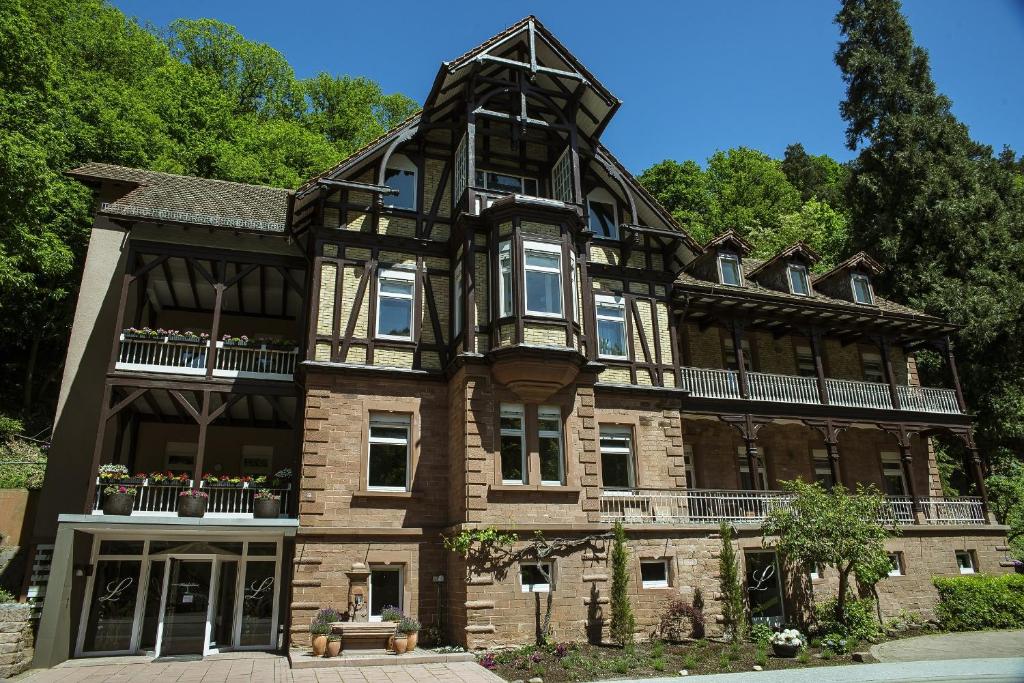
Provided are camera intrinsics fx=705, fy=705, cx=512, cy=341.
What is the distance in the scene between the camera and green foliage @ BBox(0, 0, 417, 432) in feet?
67.9

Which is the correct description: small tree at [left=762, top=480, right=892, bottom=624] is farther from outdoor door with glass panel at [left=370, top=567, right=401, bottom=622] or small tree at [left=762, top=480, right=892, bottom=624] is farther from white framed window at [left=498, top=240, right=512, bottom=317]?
outdoor door with glass panel at [left=370, top=567, right=401, bottom=622]

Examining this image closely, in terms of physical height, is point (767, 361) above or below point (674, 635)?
above

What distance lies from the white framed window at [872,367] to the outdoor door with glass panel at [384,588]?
62.2 feet

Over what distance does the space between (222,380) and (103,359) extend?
A: 12.9 ft

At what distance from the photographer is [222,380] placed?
18.7 metres

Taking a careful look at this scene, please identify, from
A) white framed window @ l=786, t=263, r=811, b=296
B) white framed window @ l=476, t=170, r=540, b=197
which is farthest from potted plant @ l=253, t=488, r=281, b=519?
white framed window @ l=786, t=263, r=811, b=296

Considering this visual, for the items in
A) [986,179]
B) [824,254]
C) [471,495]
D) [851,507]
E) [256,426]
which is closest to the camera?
[471,495]

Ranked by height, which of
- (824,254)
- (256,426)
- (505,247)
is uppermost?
(824,254)

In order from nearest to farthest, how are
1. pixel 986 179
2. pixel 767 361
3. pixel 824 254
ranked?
pixel 767 361, pixel 986 179, pixel 824 254

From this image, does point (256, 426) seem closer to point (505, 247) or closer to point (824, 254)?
point (505, 247)

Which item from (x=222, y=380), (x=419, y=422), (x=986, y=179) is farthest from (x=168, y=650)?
(x=986, y=179)

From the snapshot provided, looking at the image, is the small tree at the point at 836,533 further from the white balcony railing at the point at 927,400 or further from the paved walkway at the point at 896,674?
the white balcony railing at the point at 927,400

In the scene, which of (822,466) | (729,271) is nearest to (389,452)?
(729,271)

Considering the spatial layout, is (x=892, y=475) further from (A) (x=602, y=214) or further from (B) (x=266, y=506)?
(B) (x=266, y=506)
